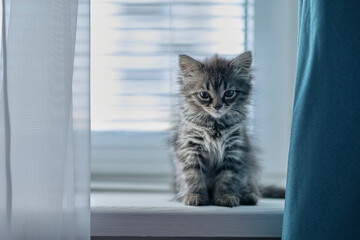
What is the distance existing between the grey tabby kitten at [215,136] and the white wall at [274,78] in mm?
277

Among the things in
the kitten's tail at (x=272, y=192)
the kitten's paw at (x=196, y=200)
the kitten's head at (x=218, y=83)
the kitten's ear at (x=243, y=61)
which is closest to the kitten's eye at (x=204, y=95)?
the kitten's head at (x=218, y=83)

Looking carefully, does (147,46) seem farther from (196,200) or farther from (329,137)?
Result: (329,137)

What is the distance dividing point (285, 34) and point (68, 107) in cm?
87

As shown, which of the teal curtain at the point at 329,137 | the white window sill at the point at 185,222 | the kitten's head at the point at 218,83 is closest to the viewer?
the teal curtain at the point at 329,137

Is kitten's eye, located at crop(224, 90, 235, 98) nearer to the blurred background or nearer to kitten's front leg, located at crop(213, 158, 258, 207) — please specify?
kitten's front leg, located at crop(213, 158, 258, 207)

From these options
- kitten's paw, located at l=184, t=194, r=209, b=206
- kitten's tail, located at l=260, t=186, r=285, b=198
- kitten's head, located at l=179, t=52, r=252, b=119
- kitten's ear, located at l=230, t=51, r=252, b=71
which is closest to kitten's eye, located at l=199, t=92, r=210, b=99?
kitten's head, located at l=179, t=52, r=252, b=119

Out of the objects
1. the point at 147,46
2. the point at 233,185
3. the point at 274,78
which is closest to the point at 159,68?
the point at 147,46

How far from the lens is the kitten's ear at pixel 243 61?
104 centimetres

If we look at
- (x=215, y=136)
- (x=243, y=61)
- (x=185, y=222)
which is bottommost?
(x=185, y=222)

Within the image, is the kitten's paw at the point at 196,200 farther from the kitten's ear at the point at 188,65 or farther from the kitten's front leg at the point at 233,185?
the kitten's ear at the point at 188,65

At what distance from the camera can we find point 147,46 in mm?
1325

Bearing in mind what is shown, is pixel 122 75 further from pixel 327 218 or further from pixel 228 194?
pixel 327 218

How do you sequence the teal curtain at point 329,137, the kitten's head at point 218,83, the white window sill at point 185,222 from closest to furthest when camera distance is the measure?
the teal curtain at point 329,137, the white window sill at point 185,222, the kitten's head at point 218,83

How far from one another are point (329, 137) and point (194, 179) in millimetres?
389
